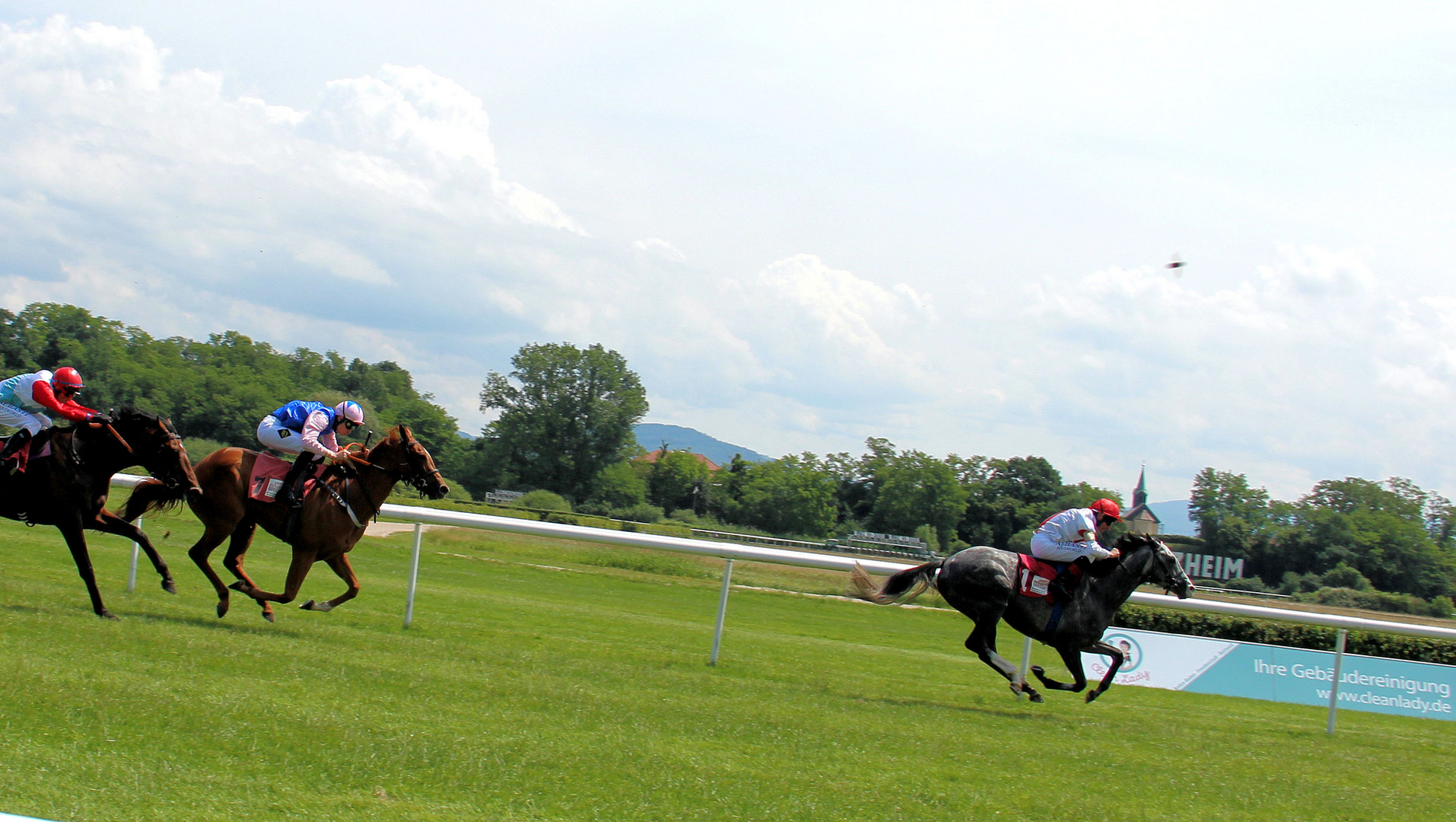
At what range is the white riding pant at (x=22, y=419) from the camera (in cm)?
693

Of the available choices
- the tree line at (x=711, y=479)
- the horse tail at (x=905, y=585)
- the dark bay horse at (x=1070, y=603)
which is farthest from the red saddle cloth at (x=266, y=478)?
the tree line at (x=711, y=479)

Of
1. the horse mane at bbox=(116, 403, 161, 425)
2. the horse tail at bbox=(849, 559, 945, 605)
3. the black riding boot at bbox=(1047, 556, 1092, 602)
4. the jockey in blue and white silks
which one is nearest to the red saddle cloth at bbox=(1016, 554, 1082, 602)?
the black riding boot at bbox=(1047, 556, 1092, 602)

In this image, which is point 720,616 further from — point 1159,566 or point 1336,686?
point 1336,686

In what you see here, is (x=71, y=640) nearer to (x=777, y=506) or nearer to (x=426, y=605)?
(x=426, y=605)

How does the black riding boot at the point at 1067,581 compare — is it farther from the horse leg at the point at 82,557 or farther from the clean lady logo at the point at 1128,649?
the horse leg at the point at 82,557

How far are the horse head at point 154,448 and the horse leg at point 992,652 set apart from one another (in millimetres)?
5551

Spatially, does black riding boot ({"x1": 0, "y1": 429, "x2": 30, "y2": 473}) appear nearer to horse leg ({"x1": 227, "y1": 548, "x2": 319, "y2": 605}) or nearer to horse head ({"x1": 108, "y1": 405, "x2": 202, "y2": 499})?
horse head ({"x1": 108, "y1": 405, "x2": 202, "y2": 499})

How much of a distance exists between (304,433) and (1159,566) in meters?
6.06

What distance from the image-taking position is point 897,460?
76.4 meters

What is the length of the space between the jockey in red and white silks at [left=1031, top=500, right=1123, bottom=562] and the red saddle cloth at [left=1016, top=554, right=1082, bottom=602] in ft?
0.19

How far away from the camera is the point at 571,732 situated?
4.78m

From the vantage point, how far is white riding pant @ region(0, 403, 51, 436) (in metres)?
6.93

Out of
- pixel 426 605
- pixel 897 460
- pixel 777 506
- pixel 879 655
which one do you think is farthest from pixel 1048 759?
pixel 897 460

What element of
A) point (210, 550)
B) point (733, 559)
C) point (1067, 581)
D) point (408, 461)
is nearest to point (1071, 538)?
point (1067, 581)
